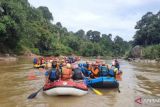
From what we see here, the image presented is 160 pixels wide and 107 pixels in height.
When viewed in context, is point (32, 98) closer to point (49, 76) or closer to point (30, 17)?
point (49, 76)

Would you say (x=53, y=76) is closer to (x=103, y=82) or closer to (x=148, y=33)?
(x=103, y=82)

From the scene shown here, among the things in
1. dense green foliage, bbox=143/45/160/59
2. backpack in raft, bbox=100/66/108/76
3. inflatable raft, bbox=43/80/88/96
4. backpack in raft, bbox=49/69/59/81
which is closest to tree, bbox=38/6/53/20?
dense green foliage, bbox=143/45/160/59

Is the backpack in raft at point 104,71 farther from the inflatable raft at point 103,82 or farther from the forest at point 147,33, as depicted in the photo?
the forest at point 147,33

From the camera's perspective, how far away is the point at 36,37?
6469cm

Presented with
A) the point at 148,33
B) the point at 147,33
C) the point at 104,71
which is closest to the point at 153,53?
the point at 148,33

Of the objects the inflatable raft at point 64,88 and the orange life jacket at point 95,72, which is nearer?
the inflatable raft at point 64,88

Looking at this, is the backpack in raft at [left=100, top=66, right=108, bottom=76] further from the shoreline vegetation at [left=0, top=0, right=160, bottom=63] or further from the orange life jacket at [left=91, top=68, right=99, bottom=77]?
the shoreline vegetation at [left=0, top=0, right=160, bottom=63]

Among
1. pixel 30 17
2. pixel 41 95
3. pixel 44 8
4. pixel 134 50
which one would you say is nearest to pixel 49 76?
pixel 41 95

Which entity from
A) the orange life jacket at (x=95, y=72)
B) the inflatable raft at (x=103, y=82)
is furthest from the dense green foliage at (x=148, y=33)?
the inflatable raft at (x=103, y=82)

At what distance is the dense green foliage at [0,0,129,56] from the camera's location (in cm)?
3922

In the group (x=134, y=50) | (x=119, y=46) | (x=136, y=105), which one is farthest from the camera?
(x=119, y=46)

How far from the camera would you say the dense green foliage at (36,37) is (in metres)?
39.2

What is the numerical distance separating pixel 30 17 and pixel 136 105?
65.0 m

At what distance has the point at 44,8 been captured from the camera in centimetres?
11244
